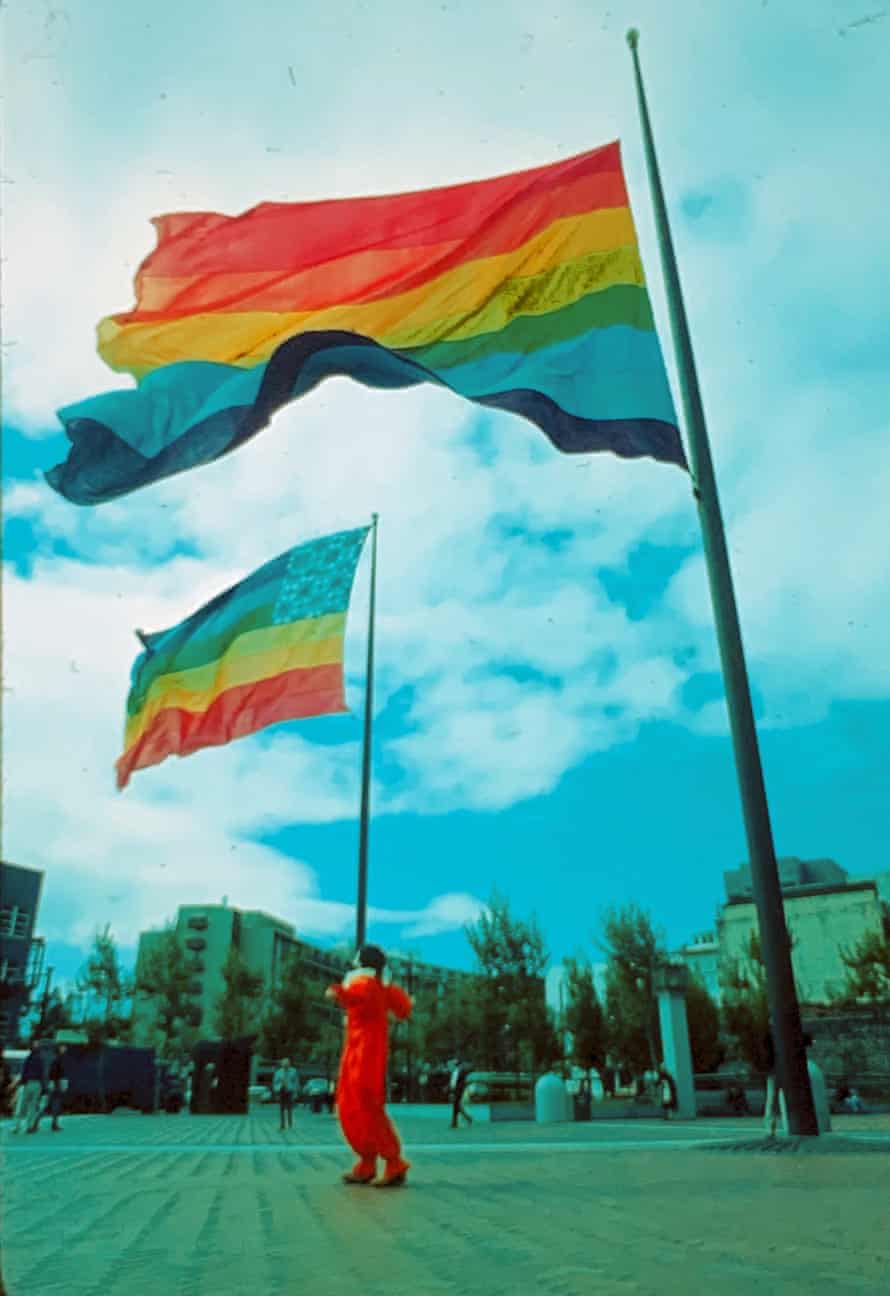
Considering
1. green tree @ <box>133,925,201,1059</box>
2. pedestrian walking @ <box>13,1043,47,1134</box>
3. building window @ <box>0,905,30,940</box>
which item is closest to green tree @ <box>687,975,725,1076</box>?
green tree @ <box>133,925,201,1059</box>

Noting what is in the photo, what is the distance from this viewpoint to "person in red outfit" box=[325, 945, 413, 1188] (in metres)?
7.57

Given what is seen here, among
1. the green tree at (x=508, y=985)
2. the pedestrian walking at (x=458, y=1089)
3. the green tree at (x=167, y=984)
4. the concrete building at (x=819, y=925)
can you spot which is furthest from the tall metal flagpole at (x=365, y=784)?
the concrete building at (x=819, y=925)

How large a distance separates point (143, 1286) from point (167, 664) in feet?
40.5

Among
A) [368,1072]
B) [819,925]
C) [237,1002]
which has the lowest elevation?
[368,1072]

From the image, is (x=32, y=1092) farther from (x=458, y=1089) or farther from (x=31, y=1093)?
(x=458, y=1089)

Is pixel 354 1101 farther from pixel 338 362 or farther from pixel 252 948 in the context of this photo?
pixel 252 948

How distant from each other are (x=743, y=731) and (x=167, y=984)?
49.8m

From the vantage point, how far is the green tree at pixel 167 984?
54281mm

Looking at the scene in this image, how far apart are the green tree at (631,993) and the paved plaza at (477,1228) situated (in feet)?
113

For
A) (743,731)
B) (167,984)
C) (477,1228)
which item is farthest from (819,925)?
(477,1228)

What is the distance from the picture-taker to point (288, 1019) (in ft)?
183

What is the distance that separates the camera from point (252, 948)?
342 ft

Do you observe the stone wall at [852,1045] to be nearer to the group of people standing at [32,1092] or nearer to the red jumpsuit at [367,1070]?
the group of people standing at [32,1092]

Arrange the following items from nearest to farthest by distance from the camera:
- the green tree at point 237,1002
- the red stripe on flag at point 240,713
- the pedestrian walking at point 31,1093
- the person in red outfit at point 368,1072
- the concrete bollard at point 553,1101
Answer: the person in red outfit at point 368,1072, the red stripe on flag at point 240,713, the pedestrian walking at point 31,1093, the concrete bollard at point 553,1101, the green tree at point 237,1002
